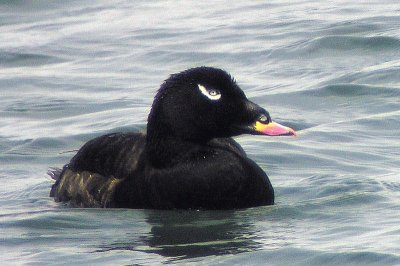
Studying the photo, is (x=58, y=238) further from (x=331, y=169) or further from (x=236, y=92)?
(x=331, y=169)

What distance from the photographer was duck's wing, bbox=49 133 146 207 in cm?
1057

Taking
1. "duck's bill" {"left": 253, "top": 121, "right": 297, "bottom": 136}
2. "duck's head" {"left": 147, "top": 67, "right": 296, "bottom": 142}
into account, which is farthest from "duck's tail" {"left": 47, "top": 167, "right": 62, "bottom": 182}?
"duck's bill" {"left": 253, "top": 121, "right": 297, "bottom": 136}

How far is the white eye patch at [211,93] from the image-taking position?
10336mm

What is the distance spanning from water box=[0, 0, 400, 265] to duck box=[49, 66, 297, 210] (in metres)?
0.11

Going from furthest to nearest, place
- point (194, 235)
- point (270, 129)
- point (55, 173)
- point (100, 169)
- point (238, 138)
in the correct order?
point (238, 138)
point (55, 173)
point (100, 169)
point (270, 129)
point (194, 235)

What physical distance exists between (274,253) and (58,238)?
1715mm

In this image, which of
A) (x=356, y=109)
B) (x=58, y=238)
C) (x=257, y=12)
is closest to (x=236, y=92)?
(x=58, y=238)

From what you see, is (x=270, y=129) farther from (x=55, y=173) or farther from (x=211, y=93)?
(x=55, y=173)

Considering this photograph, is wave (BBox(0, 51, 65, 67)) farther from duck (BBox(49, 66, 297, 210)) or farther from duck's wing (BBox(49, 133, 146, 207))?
duck (BBox(49, 66, 297, 210))

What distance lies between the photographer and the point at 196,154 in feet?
33.9

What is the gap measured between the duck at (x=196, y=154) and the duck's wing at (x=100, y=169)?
2 centimetres

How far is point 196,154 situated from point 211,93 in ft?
1.51

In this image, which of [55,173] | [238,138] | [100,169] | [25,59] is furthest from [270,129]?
[25,59]

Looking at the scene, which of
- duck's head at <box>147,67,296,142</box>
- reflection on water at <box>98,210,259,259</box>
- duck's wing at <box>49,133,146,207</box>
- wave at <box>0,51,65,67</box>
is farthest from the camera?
wave at <box>0,51,65,67</box>
